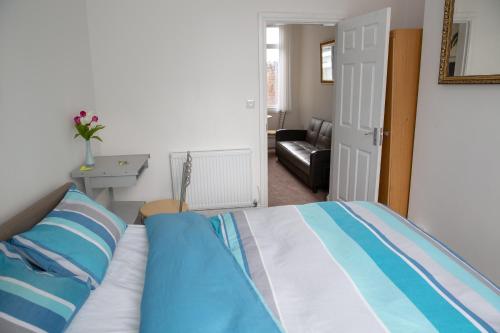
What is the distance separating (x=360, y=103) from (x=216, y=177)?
5.15 feet

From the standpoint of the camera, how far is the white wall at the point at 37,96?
1818 mm

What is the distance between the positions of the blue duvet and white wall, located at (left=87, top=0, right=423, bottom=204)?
1989mm

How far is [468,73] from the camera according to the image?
236cm

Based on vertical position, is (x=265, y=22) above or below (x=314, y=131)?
above

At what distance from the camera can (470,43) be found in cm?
236

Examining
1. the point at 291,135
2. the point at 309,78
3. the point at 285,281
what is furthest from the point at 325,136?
the point at 285,281

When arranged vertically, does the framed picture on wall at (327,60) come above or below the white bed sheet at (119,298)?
above

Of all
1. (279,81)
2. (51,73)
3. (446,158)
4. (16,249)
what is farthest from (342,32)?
(279,81)

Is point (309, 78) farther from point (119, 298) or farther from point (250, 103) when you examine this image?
point (119, 298)

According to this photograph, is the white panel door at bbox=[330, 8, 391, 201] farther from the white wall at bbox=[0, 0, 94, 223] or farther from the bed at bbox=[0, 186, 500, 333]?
the white wall at bbox=[0, 0, 94, 223]

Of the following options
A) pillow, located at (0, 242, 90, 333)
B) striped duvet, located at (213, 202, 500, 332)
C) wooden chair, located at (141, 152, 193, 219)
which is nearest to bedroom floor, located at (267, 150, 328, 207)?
wooden chair, located at (141, 152, 193, 219)

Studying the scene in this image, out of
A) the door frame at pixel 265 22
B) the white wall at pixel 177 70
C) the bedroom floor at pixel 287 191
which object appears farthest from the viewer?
the bedroom floor at pixel 287 191

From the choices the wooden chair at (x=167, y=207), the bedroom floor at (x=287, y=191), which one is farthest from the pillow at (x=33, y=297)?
the bedroom floor at (x=287, y=191)

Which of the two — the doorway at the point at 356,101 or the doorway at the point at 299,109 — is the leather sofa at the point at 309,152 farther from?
the doorway at the point at 356,101
